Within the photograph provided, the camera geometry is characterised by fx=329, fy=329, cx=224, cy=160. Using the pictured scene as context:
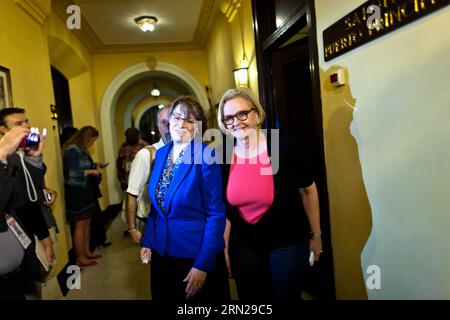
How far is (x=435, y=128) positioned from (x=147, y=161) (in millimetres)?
1198

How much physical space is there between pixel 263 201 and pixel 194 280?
43cm

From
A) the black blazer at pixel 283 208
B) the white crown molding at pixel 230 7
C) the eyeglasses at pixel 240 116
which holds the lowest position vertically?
the black blazer at pixel 283 208

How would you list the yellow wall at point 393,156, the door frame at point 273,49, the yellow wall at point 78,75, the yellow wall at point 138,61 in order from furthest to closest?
the yellow wall at point 138,61
the yellow wall at point 78,75
the door frame at point 273,49
the yellow wall at point 393,156

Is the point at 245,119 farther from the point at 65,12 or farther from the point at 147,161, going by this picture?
the point at 65,12

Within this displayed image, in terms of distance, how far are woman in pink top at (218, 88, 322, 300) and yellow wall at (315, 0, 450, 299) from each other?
313 millimetres

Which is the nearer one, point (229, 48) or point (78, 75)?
point (229, 48)

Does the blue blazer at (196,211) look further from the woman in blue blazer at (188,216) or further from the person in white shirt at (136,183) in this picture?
the person in white shirt at (136,183)

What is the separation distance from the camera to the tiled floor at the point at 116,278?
9.34 ft

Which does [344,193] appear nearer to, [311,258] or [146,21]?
[311,258]

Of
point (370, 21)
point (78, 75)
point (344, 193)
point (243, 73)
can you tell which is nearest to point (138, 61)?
point (78, 75)

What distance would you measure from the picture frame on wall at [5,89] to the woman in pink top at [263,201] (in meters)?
1.79

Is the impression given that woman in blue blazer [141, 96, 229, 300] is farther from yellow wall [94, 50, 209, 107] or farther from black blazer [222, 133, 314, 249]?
yellow wall [94, 50, 209, 107]

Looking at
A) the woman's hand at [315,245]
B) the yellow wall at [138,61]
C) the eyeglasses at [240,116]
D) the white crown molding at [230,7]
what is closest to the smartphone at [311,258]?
the woman's hand at [315,245]

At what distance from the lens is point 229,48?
14.0 feet
